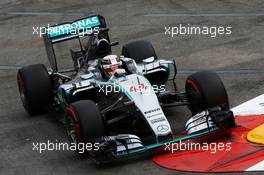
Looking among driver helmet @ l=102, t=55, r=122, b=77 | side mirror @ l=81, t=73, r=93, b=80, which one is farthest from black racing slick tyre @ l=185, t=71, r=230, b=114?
side mirror @ l=81, t=73, r=93, b=80

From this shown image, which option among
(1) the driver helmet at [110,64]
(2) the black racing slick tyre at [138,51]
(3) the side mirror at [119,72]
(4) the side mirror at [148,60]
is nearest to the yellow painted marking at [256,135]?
(3) the side mirror at [119,72]

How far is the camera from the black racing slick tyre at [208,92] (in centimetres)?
1051

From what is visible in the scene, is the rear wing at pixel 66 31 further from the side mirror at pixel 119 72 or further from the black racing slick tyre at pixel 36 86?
the side mirror at pixel 119 72

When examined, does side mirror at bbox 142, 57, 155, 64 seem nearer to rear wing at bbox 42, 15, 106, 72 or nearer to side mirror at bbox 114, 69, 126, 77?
side mirror at bbox 114, 69, 126, 77

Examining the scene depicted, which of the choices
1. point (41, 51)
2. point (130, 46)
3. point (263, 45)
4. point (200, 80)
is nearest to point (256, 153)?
point (200, 80)

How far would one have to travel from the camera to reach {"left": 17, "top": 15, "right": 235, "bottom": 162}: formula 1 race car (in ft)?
32.6

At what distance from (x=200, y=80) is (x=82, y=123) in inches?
71.5

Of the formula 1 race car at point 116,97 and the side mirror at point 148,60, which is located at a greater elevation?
the side mirror at point 148,60

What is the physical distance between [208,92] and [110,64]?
1694 millimetres

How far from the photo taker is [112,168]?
9.88 meters

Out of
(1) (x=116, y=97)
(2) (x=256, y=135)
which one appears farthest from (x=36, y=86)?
(2) (x=256, y=135)

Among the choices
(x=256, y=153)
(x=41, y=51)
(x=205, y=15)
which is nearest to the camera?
(x=256, y=153)

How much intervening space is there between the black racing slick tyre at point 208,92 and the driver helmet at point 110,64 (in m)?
1.27

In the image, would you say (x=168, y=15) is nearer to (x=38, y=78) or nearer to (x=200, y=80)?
(x=38, y=78)
